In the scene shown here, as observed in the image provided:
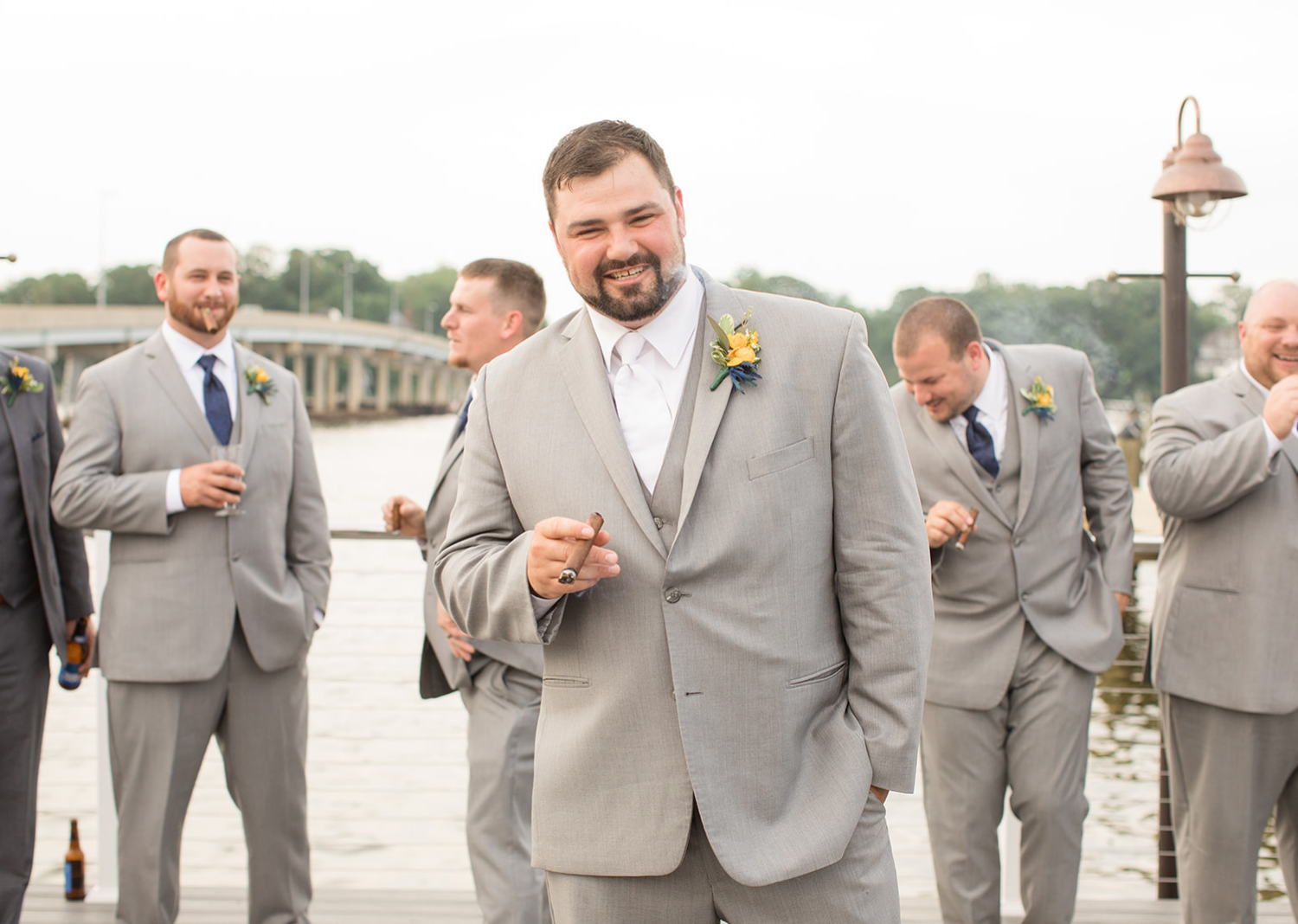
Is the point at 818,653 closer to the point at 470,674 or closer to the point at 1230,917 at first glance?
the point at 470,674

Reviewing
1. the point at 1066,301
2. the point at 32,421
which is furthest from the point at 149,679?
the point at 1066,301

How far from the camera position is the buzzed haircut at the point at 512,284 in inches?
142

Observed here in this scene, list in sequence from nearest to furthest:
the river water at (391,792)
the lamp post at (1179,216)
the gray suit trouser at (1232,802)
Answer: the gray suit trouser at (1232,802)
the lamp post at (1179,216)
the river water at (391,792)

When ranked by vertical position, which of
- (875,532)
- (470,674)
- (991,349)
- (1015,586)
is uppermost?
Answer: (991,349)

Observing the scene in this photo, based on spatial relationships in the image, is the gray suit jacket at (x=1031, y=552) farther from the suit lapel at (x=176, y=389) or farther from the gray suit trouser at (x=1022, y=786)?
the suit lapel at (x=176, y=389)

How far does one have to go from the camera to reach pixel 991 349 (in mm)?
3738

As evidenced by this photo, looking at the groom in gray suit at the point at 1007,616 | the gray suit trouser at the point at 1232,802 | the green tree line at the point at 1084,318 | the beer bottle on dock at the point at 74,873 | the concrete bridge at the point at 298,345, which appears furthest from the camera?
the concrete bridge at the point at 298,345

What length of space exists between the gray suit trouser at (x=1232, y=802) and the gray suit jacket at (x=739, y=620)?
181 centimetres

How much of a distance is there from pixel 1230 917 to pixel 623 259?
8.93 feet

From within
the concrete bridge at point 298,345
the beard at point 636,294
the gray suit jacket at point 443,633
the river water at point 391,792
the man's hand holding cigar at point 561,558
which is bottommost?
the river water at point 391,792

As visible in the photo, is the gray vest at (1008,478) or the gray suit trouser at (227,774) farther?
the gray vest at (1008,478)

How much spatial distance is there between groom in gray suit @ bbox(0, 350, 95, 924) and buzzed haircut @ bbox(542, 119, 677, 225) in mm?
2254

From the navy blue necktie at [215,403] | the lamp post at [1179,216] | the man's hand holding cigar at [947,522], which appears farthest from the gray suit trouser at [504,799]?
the lamp post at [1179,216]

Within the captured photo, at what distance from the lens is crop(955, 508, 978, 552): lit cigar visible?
328 centimetres
